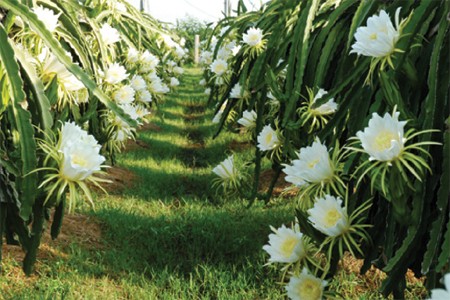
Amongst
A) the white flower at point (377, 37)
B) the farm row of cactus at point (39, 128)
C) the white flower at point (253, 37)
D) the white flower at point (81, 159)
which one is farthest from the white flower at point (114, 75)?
the white flower at point (377, 37)

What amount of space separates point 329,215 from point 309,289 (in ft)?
0.72

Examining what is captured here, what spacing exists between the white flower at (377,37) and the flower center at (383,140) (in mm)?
263

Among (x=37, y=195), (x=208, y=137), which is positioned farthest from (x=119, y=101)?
(x=208, y=137)

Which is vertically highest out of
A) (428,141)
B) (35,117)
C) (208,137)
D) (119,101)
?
(428,141)

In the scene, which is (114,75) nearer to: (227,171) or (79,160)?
(227,171)

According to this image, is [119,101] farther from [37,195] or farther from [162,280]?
[37,195]

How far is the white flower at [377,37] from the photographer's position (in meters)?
1.29

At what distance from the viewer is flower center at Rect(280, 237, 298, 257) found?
1.42 meters

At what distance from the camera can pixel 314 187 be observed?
140cm

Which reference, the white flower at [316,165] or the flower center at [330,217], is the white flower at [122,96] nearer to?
the white flower at [316,165]

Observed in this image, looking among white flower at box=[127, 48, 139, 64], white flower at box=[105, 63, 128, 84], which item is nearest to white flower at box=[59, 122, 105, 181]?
white flower at box=[105, 63, 128, 84]

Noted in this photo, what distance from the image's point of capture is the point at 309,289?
4.53 feet

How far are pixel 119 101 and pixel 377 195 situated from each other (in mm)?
1407

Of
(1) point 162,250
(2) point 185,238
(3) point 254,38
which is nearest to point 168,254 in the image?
(1) point 162,250
